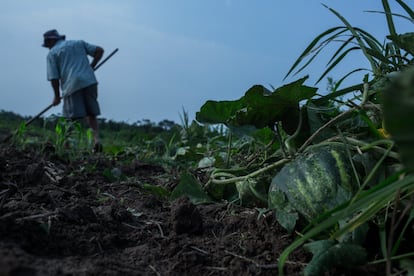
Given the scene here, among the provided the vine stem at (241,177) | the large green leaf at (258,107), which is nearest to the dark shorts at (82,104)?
the vine stem at (241,177)

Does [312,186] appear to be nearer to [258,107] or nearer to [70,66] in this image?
[258,107]

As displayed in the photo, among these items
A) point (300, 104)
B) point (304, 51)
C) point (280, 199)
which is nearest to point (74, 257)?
point (280, 199)

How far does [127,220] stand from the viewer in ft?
4.83

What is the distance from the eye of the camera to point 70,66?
787cm

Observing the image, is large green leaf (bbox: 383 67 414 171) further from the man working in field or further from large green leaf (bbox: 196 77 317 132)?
the man working in field

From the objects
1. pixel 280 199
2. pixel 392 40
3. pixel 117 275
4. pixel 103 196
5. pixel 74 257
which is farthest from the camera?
pixel 103 196

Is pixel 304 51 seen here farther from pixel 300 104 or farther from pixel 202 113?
pixel 202 113

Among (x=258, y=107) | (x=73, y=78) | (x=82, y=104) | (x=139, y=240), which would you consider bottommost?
(x=139, y=240)

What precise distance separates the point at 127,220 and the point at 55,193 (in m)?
0.37

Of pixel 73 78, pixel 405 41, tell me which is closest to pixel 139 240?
pixel 405 41

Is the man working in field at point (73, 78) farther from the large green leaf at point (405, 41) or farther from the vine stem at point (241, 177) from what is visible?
the large green leaf at point (405, 41)

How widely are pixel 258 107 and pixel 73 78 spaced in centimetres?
686

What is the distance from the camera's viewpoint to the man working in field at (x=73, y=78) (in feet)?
25.7

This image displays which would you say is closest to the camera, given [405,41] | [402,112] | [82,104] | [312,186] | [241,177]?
[402,112]
